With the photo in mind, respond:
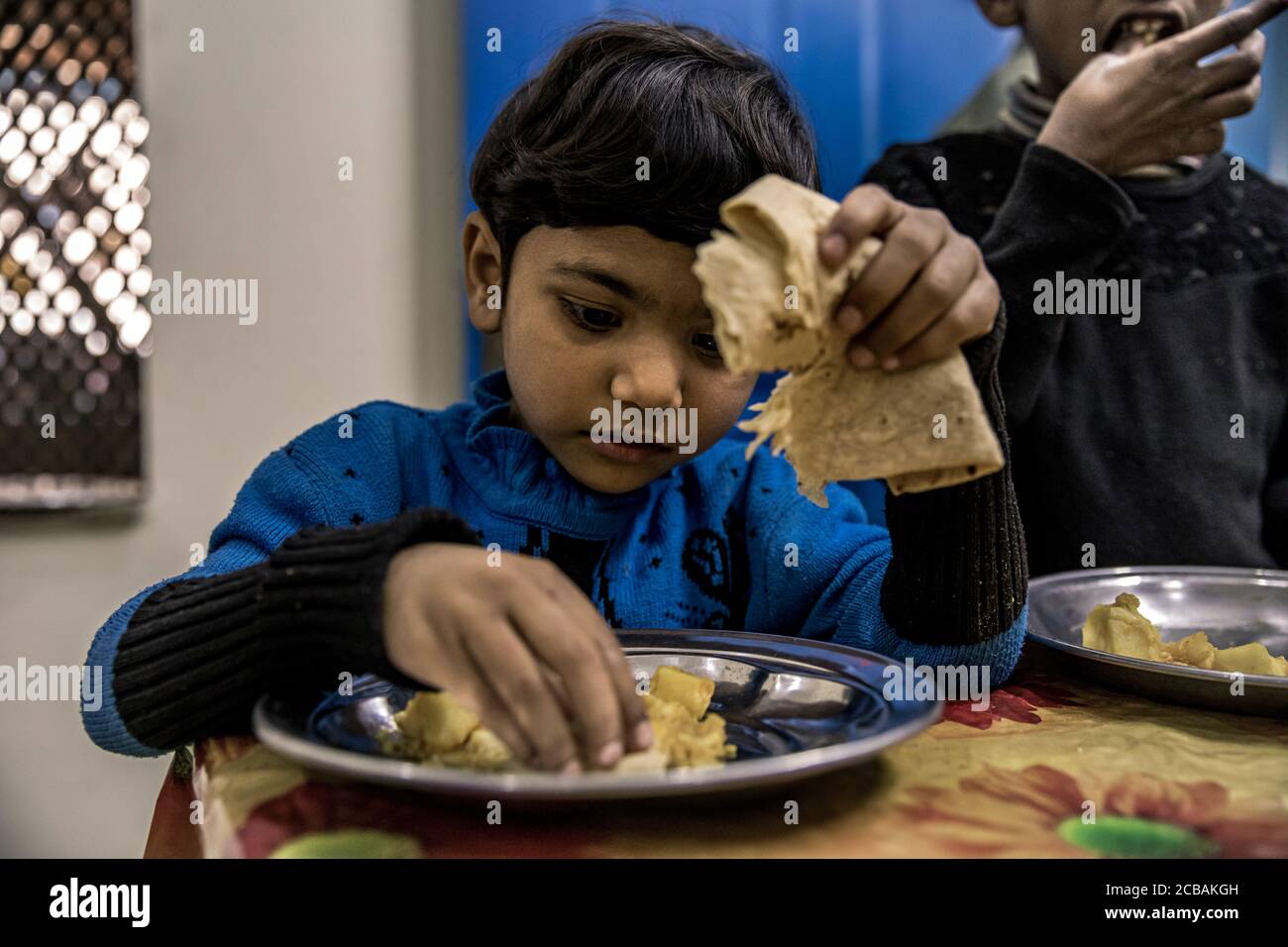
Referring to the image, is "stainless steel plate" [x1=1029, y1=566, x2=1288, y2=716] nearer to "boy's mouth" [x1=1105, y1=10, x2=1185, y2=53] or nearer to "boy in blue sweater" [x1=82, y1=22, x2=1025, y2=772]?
"boy in blue sweater" [x1=82, y1=22, x2=1025, y2=772]

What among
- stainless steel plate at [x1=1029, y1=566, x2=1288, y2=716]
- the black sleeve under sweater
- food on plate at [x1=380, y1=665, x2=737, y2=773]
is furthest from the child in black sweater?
the black sleeve under sweater

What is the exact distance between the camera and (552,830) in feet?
1.74

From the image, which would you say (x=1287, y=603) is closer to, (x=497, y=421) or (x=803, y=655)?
(x=803, y=655)

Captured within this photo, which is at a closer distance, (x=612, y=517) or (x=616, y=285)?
(x=616, y=285)

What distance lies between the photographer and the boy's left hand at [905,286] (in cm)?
61

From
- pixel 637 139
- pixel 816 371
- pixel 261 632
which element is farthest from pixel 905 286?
pixel 261 632

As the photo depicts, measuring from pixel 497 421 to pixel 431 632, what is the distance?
0.51 metres

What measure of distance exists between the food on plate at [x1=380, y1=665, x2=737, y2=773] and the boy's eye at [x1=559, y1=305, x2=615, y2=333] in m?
0.35

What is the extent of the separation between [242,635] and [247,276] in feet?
4.50

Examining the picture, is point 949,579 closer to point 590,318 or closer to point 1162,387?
point 590,318

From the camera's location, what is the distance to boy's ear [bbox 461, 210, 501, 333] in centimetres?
102

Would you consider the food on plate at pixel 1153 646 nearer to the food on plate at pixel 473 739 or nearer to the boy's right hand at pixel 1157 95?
the food on plate at pixel 473 739

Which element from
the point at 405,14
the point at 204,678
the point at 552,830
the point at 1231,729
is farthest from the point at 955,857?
the point at 405,14

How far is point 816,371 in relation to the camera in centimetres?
68
